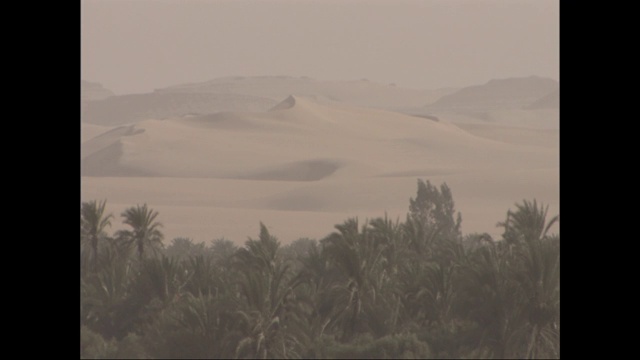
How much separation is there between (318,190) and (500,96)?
6955 cm

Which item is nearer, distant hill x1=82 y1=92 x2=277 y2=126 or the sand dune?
distant hill x1=82 y1=92 x2=277 y2=126

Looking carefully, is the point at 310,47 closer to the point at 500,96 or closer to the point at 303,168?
the point at 500,96

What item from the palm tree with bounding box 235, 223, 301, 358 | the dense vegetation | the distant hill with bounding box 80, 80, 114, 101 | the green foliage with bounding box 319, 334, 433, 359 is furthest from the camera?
the distant hill with bounding box 80, 80, 114, 101

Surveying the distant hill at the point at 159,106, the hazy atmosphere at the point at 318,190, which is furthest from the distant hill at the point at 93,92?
the distant hill at the point at 159,106

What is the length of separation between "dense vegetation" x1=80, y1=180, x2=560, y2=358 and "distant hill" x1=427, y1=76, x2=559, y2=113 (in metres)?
137

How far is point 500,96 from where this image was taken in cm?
17850

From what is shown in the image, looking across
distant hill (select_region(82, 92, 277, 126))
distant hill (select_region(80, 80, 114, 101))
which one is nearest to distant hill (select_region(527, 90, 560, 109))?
distant hill (select_region(82, 92, 277, 126))

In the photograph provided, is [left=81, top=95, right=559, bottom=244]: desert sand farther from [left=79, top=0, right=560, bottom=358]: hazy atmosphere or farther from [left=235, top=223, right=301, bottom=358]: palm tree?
[left=235, top=223, right=301, bottom=358]: palm tree

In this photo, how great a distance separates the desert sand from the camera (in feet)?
370

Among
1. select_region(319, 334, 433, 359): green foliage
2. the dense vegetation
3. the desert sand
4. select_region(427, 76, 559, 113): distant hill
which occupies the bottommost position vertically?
select_region(319, 334, 433, 359): green foliage
